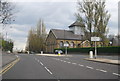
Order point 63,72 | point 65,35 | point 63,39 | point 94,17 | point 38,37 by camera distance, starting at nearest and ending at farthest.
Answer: point 63,72 → point 94,17 → point 38,37 → point 63,39 → point 65,35

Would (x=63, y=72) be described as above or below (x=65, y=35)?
below

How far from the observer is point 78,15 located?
4609 centimetres

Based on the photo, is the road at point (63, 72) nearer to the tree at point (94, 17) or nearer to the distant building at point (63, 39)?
the tree at point (94, 17)

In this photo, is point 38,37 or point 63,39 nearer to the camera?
point 38,37

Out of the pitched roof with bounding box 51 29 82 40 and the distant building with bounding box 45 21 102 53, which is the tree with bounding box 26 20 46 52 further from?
the pitched roof with bounding box 51 29 82 40

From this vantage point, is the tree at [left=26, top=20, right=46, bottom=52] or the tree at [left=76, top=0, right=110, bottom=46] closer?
the tree at [left=76, top=0, right=110, bottom=46]

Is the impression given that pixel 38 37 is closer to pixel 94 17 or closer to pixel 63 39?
pixel 63 39

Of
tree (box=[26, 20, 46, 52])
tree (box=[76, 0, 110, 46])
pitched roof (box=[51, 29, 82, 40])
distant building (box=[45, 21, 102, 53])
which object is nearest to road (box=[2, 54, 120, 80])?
tree (box=[76, 0, 110, 46])

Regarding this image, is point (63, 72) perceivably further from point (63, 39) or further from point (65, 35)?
point (65, 35)

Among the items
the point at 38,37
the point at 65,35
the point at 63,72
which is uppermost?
the point at 65,35

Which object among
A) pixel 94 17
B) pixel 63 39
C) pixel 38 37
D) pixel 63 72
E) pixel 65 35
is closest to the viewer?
pixel 63 72

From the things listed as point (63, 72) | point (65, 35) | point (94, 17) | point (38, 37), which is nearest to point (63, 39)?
point (65, 35)

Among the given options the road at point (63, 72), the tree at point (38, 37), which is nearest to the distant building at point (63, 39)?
the tree at point (38, 37)

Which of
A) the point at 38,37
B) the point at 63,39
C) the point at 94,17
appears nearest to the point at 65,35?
the point at 63,39
